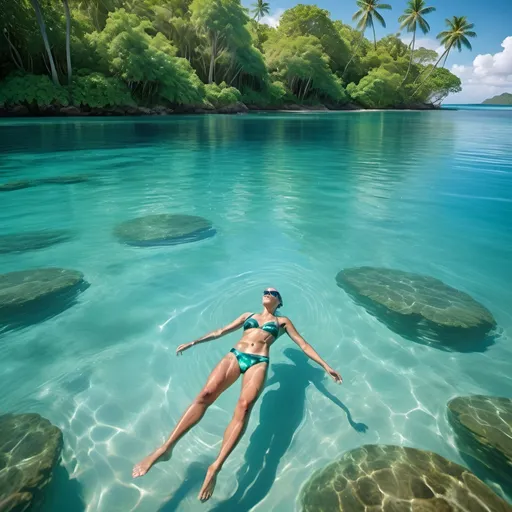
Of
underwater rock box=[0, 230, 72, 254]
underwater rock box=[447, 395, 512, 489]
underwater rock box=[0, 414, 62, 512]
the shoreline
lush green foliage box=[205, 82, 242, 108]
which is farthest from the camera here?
lush green foliage box=[205, 82, 242, 108]

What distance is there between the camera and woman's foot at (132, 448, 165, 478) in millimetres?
2600

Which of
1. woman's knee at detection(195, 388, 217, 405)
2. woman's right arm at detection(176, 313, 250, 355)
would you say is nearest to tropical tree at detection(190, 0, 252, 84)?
woman's right arm at detection(176, 313, 250, 355)

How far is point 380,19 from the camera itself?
60.0 metres

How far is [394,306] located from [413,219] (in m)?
4.42

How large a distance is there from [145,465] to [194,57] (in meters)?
55.2

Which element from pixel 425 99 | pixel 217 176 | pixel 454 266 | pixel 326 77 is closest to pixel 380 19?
pixel 326 77

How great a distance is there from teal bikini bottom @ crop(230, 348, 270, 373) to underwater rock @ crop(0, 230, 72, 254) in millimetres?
5035

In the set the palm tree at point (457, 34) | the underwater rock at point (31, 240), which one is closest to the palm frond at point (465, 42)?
A: the palm tree at point (457, 34)

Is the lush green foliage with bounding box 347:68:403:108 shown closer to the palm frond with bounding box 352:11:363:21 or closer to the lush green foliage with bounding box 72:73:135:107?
the palm frond with bounding box 352:11:363:21

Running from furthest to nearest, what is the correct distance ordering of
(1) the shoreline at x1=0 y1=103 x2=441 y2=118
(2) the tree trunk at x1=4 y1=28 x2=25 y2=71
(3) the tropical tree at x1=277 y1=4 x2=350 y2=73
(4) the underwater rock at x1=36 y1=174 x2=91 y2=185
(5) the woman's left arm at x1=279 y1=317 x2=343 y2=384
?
(3) the tropical tree at x1=277 y1=4 x2=350 y2=73 → (1) the shoreline at x1=0 y1=103 x2=441 y2=118 → (2) the tree trunk at x1=4 y1=28 x2=25 y2=71 → (4) the underwater rock at x1=36 y1=174 x2=91 y2=185 → (5) the woman's left arm at x1=279 y1=317 x2=343 y2=384

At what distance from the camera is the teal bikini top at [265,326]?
146 inches

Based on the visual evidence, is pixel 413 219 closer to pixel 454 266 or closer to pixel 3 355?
pixel 454 266

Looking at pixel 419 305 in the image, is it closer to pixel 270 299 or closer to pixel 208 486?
pixel 270 299

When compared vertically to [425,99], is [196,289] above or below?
below
